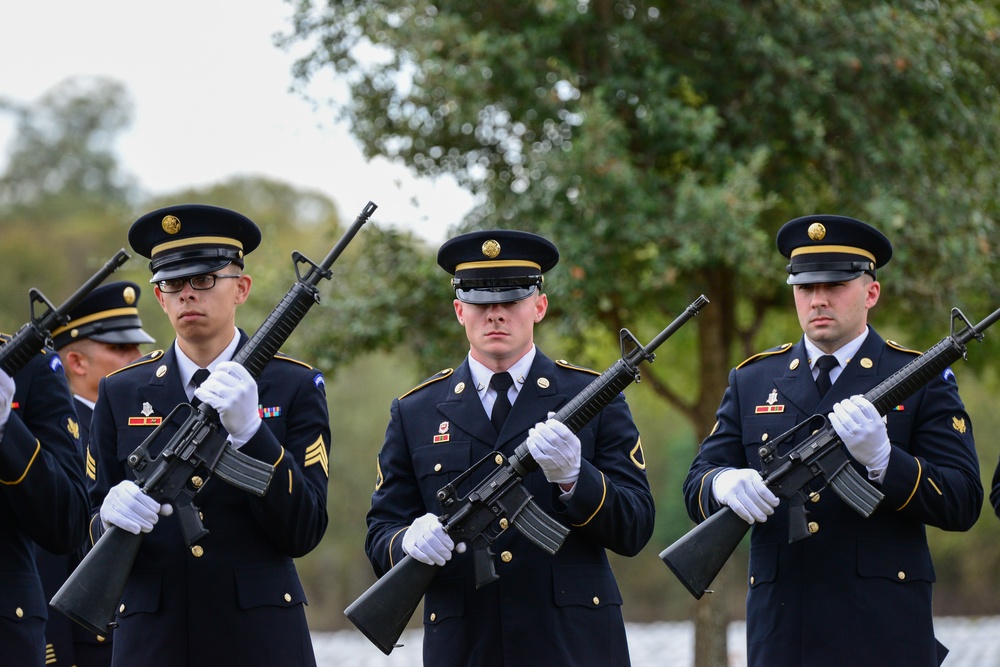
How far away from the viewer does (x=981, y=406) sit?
94.1 feet

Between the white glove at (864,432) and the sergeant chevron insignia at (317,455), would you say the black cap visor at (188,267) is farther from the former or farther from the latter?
the white glove at (864,432)

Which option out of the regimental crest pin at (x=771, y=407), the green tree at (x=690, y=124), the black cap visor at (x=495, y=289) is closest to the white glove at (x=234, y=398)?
the black cap visor at (x=495, y=289)

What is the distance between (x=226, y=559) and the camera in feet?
16.6

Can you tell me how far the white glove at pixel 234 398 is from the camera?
486cm

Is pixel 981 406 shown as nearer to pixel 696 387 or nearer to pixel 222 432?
pixel 696 387

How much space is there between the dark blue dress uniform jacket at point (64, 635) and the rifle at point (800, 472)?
292 centimetres

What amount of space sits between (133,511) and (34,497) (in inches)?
17.6

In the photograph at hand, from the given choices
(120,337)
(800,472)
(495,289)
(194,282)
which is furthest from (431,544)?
(120,337)

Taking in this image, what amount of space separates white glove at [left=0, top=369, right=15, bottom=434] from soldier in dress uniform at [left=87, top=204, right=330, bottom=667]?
44 centimetres

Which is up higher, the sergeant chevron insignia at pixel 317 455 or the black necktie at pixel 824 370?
the black necktie at pixel 824 370

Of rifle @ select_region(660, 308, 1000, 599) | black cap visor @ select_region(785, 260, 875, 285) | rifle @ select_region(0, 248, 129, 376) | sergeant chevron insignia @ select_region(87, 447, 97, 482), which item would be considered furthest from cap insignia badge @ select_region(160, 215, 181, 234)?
black cap visor @ select_region(785, 260, 875, 285)

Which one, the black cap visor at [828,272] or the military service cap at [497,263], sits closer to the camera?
the military service cap at [497,263]

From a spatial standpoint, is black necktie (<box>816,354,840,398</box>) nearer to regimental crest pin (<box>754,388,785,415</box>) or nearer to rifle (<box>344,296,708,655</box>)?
regimental crest pin (<box>754,388,785,415</box>)

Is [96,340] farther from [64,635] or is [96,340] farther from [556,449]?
[556,449]
